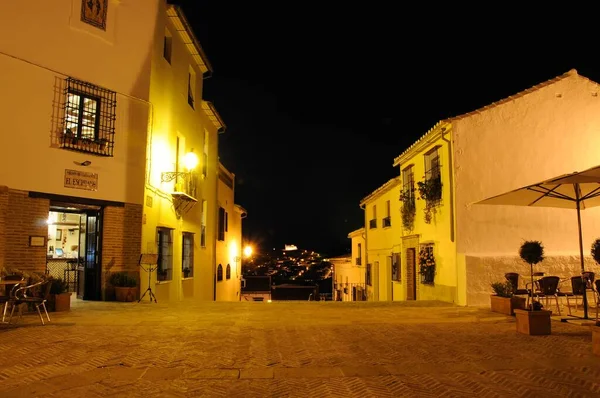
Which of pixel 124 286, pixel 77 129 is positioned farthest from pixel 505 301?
pixel 77 129

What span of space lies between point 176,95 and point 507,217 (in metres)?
10.5

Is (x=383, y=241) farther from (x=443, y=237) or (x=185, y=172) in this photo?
(x=185, y=172)

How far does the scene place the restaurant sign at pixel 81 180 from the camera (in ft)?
37.4

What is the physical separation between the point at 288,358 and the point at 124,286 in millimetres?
7152

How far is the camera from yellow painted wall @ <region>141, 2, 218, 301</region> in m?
13.7

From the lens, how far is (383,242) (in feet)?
73.0

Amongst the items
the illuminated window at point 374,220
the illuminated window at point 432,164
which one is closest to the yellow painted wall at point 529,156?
the illuminated window at point 432,164

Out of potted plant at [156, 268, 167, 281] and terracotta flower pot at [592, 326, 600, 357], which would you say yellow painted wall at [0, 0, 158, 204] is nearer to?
potted plant at [156, 268, 167, 281]

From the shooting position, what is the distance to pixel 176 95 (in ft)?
51.9

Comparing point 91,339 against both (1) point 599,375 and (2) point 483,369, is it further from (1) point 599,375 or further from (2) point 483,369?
(1) point 599,375

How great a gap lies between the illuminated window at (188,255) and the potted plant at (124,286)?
4348 mm

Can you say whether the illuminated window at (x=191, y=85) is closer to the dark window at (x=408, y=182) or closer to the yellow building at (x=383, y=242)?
the dark window at (x=408, y=182)

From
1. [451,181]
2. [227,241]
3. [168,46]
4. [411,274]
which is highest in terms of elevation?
[168,46]

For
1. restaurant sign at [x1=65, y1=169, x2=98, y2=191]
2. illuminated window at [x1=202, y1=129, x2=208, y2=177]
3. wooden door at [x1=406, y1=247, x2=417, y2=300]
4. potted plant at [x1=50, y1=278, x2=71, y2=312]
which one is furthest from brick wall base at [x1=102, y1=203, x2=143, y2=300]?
wooden door at [x1=406, y1=247, x2=417, y2=300]
